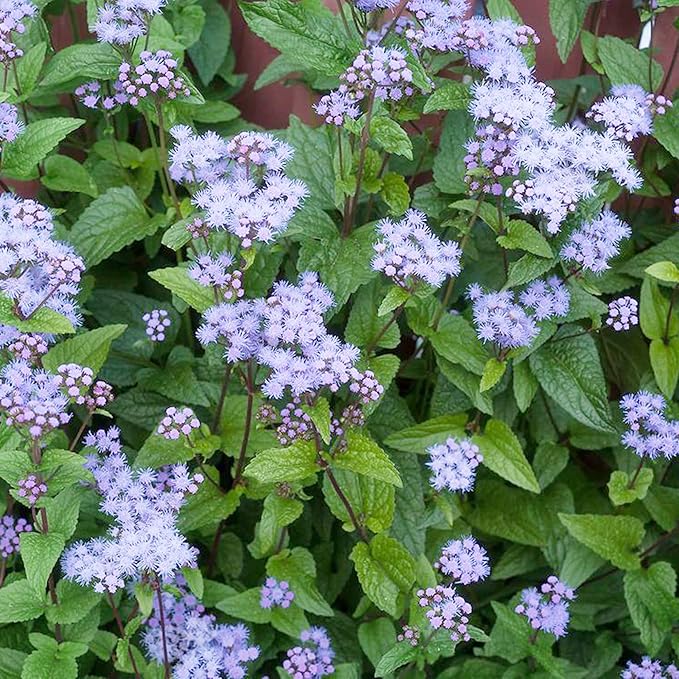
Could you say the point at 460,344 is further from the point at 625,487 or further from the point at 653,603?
the point at 653,603

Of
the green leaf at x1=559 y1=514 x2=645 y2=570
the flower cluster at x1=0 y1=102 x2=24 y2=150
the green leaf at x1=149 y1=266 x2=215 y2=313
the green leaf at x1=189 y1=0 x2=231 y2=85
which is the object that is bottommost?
the green leaf at x1=559 y1=514 x2=645 y2=570

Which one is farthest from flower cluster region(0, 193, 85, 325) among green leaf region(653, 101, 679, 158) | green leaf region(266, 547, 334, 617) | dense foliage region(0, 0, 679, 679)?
green leaf region(653, 101, 679, 158)

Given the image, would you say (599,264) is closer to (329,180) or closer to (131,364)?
(329,180)

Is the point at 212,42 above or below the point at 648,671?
above

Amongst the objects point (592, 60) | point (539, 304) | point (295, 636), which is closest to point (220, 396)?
point (295, 636)

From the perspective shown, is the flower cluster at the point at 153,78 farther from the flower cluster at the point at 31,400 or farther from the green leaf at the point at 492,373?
the green leaf at the point at 492,373

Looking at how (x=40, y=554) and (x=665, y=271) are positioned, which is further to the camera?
(x=665, y=271)

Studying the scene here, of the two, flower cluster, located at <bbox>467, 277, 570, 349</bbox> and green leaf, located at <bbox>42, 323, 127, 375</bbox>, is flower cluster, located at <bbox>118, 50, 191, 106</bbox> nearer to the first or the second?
green leaf, located at <bbox>42, 323, 127, 375</bbox>

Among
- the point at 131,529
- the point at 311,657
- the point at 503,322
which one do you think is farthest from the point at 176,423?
the point at 503,322
